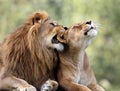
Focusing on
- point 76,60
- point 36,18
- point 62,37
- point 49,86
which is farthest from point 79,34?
point 49,86

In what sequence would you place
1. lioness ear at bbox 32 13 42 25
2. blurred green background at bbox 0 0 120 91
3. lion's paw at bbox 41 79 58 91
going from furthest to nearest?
blurred green background at bbox 0 0 120 91 → lioness ear at bbox 32 13 42 25 → lion's paw at bbox 41 79 58 91

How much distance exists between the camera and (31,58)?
19.3 feet

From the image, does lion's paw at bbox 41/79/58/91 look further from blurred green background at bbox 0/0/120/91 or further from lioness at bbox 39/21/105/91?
blurred green background at bbox 0/0/120/91

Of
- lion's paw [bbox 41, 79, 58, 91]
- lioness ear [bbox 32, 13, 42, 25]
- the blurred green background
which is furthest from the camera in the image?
the blurred green background

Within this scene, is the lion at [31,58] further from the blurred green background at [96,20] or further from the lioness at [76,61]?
the blurred green background at [96,20]

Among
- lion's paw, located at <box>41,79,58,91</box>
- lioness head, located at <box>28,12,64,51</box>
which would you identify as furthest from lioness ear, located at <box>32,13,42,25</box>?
lion's paw, located at <box>41,79,58,91</box>

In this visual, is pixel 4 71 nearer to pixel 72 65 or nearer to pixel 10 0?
pixel 72 65

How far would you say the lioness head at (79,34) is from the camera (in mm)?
5777

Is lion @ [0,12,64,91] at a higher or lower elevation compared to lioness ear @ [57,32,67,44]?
lower

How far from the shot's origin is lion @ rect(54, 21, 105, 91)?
5.80 metres

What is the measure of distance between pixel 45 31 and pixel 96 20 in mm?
8017

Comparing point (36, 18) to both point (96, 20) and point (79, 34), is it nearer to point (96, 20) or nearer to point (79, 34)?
point (79, 34)

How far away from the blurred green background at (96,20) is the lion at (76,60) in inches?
306

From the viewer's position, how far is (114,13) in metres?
14.2
